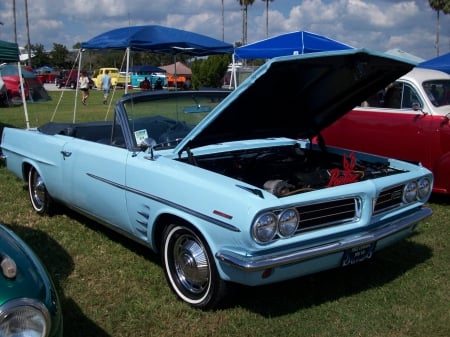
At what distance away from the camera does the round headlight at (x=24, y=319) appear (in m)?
1.99

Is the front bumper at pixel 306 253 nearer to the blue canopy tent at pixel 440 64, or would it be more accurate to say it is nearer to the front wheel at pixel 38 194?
the front wheel at pixel 38 194

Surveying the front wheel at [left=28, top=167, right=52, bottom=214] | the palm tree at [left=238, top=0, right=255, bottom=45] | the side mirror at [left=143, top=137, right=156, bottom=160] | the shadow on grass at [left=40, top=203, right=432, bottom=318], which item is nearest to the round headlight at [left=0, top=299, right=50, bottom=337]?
the shadow on grass at [left=40, top=203, right=432, bottom=318]

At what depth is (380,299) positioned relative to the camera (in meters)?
3.71

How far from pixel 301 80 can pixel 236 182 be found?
1169 mm

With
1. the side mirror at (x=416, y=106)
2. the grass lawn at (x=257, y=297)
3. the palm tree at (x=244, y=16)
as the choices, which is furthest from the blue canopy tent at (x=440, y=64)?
the palm tree at (x=244, y=16)

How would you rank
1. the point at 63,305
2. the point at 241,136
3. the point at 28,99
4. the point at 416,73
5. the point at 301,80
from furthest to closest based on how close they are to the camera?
the point at 28,99
the point at 416,73
the point at 241,136
the point at 301,80
the point at 63,305

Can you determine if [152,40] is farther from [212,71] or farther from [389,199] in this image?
→ [212,71]

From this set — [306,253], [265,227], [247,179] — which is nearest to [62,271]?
[247,179]

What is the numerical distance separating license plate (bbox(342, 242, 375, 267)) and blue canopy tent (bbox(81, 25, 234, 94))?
22.5 ft

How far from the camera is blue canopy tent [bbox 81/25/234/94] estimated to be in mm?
9602

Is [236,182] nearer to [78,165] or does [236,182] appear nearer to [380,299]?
[380,299]

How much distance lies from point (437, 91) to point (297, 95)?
11.1 ft

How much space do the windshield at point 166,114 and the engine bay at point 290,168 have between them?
0.36m

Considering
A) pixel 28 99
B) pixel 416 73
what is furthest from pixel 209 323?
pixel 28 99
